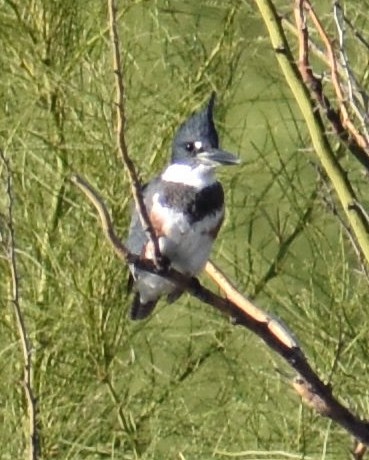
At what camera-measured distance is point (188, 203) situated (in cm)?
204

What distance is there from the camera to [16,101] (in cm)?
337

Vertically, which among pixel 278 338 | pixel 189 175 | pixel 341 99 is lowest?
pixel 278 338

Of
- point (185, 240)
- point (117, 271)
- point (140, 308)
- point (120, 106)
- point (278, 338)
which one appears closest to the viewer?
point (120, 106)

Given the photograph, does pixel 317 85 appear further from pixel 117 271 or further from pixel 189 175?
pixel 117 271

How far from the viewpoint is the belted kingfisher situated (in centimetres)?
199

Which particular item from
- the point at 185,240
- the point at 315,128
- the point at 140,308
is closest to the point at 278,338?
the point at 315,128

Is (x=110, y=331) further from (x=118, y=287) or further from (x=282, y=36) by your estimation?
(x=282, y=36)

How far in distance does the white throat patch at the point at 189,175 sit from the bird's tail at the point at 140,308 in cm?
23

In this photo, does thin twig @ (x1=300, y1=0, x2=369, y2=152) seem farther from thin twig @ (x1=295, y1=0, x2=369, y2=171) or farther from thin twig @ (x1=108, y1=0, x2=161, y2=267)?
thin twig @ (x1=108, y1=0, x2=161, y2=267)

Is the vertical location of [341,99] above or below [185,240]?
above

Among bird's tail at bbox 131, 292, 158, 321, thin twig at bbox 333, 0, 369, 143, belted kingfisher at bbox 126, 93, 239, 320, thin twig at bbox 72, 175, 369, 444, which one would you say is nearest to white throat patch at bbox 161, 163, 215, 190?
belted kingfisher at bbox 126, 93, 239, 320

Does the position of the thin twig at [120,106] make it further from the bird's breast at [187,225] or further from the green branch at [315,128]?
the bird's breast at [187,225]

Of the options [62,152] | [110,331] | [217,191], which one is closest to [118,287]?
[110,331]

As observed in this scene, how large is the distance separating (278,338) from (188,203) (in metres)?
0.78
